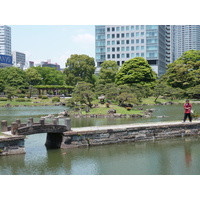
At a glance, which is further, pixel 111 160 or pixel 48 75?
pixel 48 75

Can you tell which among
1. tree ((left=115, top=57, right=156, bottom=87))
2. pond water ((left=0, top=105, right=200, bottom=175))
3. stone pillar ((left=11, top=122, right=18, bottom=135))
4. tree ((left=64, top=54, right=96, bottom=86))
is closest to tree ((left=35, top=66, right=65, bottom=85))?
tree ((left=64, top=54, right=96, bottom=86))

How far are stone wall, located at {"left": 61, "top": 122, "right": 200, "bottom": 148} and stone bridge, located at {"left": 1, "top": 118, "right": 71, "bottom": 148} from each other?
0.69 m

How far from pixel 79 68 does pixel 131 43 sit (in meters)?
39.6

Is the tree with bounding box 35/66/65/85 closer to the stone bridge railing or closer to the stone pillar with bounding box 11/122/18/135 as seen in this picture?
the stone bridge railing

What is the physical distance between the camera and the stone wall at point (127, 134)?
22500mm

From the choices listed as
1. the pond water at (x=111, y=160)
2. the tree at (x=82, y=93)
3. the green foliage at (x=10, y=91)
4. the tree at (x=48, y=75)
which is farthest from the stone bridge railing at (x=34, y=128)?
the tree at (x=48, y=75)

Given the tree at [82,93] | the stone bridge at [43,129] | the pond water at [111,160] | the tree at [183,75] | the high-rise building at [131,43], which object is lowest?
the pond water at [111,160]

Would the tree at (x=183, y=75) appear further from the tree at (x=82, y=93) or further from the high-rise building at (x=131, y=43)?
the tree at (x=82, y=93)

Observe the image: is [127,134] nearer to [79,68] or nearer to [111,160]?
[111,160]

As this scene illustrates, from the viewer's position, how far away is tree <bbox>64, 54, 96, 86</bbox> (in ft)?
264

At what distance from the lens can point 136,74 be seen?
72.4m

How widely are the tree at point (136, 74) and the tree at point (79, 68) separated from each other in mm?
9605

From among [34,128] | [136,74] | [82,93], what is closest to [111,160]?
[34,128]

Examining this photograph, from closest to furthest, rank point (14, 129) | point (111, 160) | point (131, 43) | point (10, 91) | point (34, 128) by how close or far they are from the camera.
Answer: point (111, 160) < point (14, 129) < point (34, 128) < point (10, 91) < point (131, 43)
